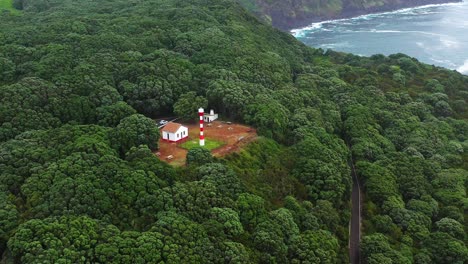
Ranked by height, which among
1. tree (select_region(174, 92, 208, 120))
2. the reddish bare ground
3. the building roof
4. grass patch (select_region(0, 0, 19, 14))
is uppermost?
grass patch (select_region(0, 0, 19, 14))

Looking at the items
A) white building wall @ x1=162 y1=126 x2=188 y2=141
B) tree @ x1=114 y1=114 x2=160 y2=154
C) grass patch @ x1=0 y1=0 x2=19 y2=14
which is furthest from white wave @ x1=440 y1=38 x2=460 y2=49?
tree @ x1=114 y1=114 x2=160 y2=154

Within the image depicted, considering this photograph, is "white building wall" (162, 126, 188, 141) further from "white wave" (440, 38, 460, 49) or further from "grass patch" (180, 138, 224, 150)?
"white wave" (440, 38, 460, 49)

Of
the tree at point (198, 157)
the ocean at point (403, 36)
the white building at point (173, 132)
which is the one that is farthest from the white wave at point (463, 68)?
the tree at point (198, 157)

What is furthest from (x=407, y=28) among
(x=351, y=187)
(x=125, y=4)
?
(x=351, y=187)

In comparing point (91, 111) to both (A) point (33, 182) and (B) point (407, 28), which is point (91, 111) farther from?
(B) point (407, 28)

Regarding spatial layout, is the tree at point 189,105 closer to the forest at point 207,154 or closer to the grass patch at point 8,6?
the forest at point 207,154

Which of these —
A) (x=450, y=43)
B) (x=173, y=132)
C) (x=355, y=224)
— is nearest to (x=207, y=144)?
(x=173, y=132)
